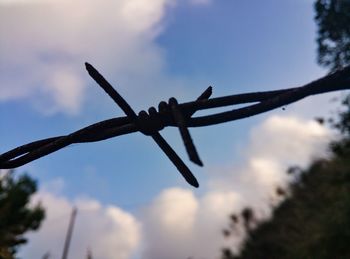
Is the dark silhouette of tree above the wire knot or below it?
above

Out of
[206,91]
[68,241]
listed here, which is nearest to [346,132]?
[206,91]

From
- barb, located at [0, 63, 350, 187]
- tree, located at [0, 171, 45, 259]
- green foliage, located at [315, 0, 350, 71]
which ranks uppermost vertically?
tree, located at [0, 171, 45, 259]

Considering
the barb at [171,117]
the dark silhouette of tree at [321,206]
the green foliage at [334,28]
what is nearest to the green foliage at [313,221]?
the dark silhouette of tree at [321,206]

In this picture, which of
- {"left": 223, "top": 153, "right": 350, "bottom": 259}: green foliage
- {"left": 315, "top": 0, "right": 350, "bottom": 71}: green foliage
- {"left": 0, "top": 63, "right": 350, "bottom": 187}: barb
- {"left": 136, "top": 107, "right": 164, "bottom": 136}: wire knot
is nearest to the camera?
{"left": 0, "top": 63, "right": 350, "bottom": 187}: barb

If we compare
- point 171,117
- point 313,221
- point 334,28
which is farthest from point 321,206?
point 171,117

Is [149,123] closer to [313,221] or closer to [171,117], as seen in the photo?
[171,117]

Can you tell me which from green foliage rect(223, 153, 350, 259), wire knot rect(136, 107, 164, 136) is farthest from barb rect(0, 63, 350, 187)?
green foliage rect(223, 153, 350, 259)

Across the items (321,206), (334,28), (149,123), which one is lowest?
(149,123)

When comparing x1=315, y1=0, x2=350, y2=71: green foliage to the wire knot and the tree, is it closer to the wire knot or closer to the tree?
the wire knot
